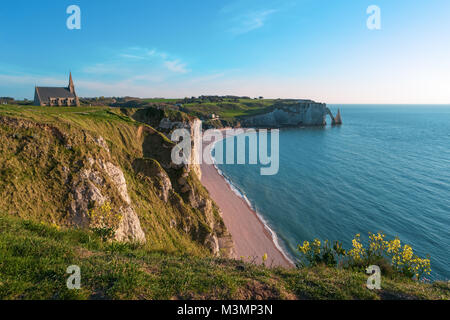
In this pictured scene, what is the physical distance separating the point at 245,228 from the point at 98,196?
93.4ft

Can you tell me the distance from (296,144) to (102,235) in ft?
346

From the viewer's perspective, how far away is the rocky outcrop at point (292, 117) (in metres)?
163

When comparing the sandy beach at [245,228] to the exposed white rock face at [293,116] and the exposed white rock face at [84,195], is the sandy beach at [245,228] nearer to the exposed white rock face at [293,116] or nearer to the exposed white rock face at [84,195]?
the exposed white rock face at [84,195]

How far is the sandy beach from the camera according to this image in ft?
110

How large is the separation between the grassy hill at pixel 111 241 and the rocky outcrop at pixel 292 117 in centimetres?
14127

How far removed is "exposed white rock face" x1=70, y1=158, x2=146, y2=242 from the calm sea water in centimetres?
2694

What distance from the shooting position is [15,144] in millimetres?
15641

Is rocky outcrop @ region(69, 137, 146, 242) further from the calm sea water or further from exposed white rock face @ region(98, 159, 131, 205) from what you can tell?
the calm sea water

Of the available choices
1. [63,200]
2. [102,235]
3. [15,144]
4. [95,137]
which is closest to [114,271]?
[102,235]

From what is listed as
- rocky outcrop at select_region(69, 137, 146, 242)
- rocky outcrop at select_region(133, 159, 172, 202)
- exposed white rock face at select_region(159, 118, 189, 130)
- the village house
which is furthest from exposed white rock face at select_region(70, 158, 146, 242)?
the village house

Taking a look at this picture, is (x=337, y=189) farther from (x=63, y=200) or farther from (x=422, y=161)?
(x=63, y=200)

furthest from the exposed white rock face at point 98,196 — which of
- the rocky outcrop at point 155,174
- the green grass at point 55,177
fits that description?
the rocky outcrop at point 155,174

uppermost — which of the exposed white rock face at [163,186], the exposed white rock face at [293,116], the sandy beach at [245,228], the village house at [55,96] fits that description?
the exposed white rock face at [293,116]
